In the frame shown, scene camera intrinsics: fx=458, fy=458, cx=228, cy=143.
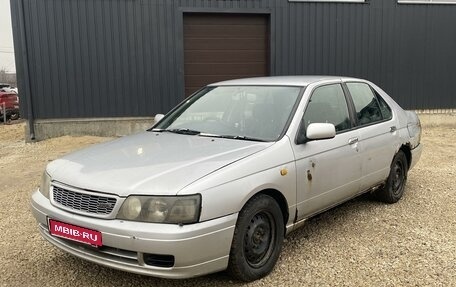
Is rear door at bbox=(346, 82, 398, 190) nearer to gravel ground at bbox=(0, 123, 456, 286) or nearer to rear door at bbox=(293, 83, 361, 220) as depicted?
rear door at bbox=(293, 83, 361, 220)

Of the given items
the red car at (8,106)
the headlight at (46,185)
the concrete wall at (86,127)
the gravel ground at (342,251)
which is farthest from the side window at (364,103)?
the red car at (8,106)

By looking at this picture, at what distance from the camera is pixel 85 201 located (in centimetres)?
310

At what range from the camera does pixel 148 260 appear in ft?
9.62

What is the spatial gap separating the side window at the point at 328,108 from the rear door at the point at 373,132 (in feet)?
0.66

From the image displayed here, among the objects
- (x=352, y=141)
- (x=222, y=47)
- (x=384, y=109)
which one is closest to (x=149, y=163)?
(x=352, y=141)

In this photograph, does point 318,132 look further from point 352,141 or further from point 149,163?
point 149,163

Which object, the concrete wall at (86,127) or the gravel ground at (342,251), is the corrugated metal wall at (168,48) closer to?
the concrete wall at (86,127)

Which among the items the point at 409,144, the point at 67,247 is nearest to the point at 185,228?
the point at 67,247

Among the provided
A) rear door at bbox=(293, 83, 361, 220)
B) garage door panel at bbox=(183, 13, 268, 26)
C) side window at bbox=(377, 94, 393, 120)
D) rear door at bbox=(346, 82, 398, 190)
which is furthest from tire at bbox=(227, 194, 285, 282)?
garage door panel at bbox=(183, 13, 268, 26)

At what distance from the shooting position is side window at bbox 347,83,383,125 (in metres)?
4.74

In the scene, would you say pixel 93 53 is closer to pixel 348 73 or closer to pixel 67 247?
pixel 348 73

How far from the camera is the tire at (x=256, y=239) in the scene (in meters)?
3.18

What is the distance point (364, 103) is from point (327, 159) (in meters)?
1.23

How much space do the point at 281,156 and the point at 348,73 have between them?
28.9ft
